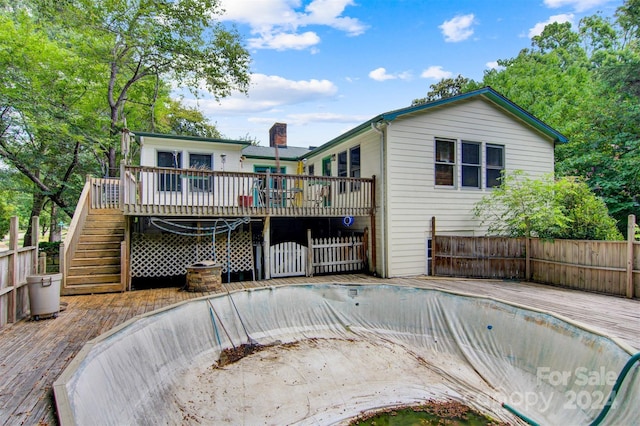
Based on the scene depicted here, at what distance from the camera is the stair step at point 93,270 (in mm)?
7770

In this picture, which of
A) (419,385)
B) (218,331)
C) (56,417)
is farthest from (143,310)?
(419,385)

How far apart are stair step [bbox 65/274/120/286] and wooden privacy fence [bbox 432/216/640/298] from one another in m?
8.60

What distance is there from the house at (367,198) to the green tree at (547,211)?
58 centimetres

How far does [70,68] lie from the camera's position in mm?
13875

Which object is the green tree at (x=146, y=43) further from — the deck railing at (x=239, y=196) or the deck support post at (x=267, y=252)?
the deck support post at (x=267, y=252)

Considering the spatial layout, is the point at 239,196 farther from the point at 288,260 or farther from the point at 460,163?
the point at 460,163

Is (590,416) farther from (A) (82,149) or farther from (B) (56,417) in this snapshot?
(A) (82,149)

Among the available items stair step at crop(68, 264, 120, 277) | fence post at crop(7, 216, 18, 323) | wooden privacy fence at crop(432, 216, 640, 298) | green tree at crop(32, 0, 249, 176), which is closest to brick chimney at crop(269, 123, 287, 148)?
green tree at crop(32, 0, 249, 176)

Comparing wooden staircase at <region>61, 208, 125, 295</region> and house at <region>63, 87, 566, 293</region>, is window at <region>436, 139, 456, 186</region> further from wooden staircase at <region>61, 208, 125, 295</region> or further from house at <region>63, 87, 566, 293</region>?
wooden staircase at <region>61, 208, 125, 295</region>

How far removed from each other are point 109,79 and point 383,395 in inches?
710

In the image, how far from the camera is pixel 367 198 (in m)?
9.75

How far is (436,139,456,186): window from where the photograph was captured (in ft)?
32.1

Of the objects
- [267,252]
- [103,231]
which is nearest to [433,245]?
[267,252]

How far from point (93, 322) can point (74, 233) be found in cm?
385
